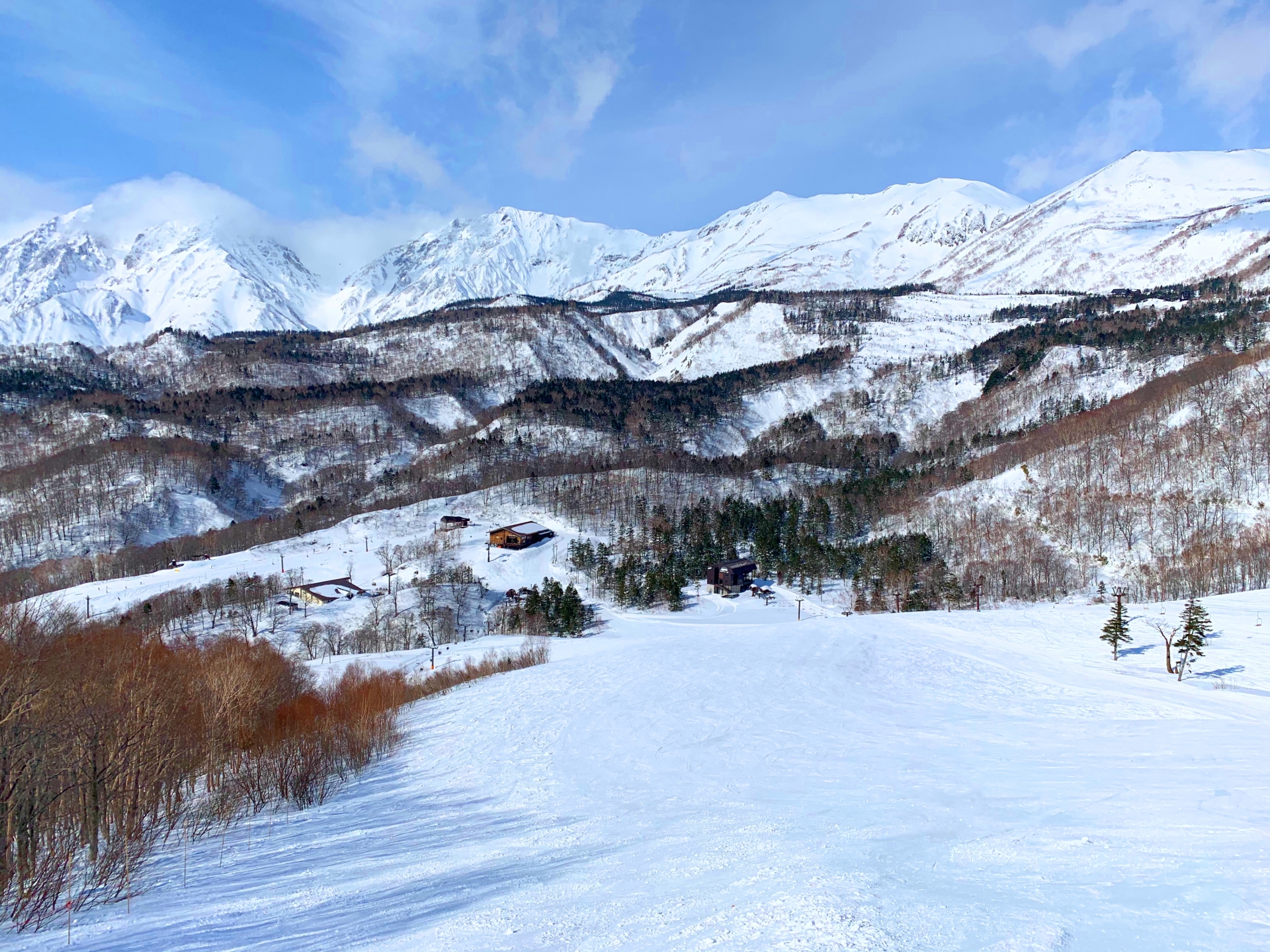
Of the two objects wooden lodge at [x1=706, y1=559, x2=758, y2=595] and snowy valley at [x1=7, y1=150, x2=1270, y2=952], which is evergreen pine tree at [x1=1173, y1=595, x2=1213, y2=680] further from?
wooden lodge at [x1=706, y1=559, x2=758, y2=595]

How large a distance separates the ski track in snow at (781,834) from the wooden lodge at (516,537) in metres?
73.5

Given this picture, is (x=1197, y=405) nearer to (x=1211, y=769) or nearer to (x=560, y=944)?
(x=1211, y=769)

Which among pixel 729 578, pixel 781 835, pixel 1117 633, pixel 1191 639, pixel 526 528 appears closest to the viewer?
pixel 781 835

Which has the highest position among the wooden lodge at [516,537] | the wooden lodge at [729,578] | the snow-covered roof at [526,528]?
the snow-covered roof at [526,528]

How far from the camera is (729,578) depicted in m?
83.0

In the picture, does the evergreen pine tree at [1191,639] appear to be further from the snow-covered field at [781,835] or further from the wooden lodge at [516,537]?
the wooden lodge at [516,537]

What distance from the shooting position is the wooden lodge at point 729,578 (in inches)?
3265

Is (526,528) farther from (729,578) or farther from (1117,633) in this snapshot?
(1117,633)

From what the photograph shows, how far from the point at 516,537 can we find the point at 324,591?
92.1 feet

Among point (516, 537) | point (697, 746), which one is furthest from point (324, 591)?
point (697, 746)

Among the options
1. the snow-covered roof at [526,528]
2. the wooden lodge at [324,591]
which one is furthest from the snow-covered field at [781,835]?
the snow-covered roof at [526,528]

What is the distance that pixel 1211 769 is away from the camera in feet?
40.4

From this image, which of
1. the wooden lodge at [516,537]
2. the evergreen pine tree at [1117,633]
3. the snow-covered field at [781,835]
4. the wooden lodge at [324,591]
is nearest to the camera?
the snow-covered field at [781,835]

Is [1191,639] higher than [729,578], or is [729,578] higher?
[1191,639]
